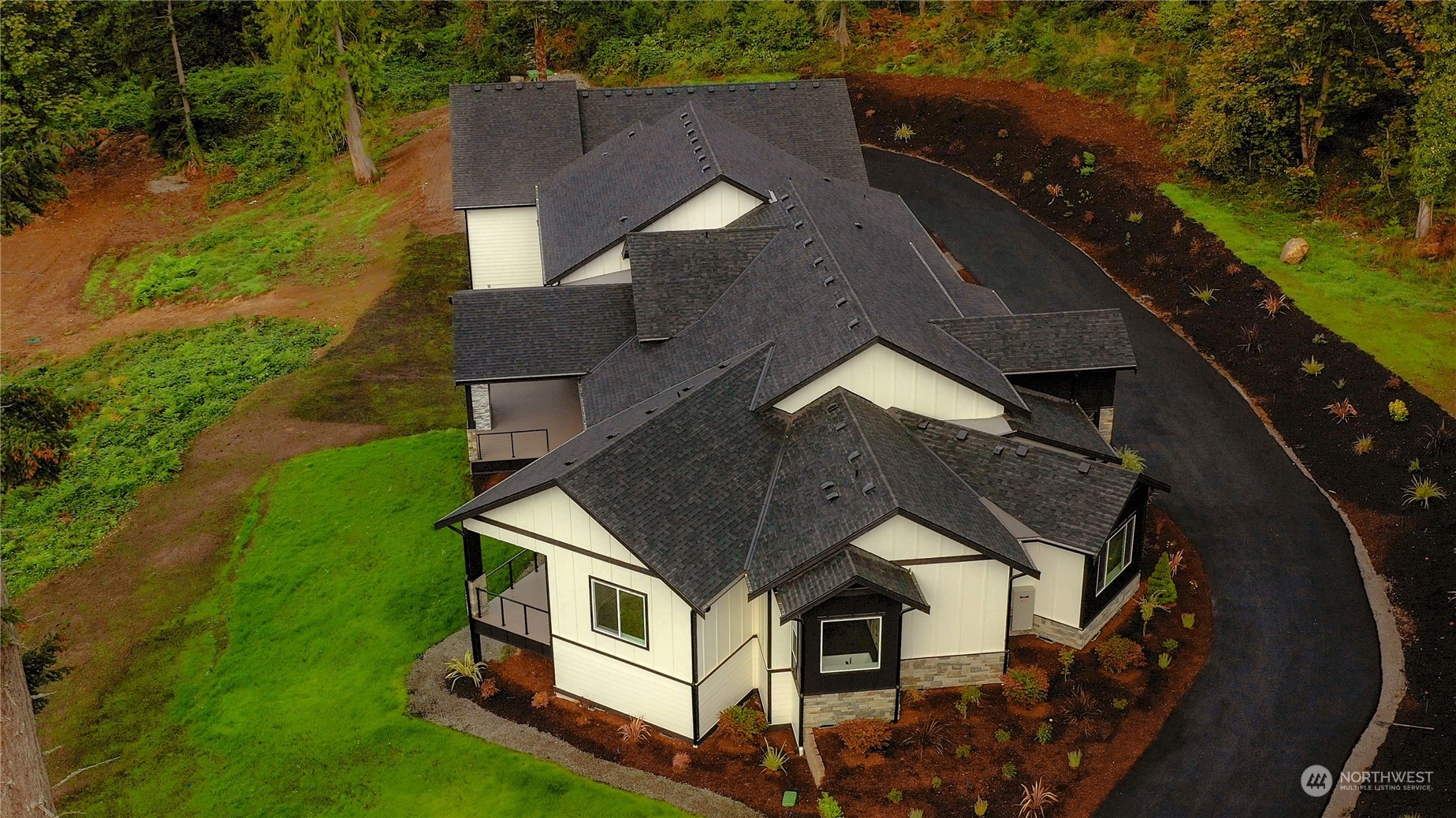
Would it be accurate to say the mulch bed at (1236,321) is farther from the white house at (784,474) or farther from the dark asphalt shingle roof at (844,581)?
the dark asphalt shingle roof at (844,581)

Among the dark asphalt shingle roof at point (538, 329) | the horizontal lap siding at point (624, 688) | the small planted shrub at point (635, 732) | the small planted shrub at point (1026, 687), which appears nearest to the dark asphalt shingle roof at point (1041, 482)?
the small planted shrub at point (1026, 687)

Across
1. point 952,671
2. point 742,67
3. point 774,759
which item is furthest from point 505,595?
point 742,67

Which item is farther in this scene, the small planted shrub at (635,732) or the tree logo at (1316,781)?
the small planted shrub at (635,732)

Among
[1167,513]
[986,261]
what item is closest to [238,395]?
[986,261]

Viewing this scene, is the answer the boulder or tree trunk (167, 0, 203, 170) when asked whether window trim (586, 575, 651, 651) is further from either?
tree trunk (167, 0, 203, 170)

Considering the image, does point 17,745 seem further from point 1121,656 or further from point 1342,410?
point 1342,410

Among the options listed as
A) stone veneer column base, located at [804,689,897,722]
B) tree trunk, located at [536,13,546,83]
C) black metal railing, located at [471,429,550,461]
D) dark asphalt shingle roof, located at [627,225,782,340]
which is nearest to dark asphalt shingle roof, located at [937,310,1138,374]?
dark asphalt shingle roof, located at [627,225,782,340]
